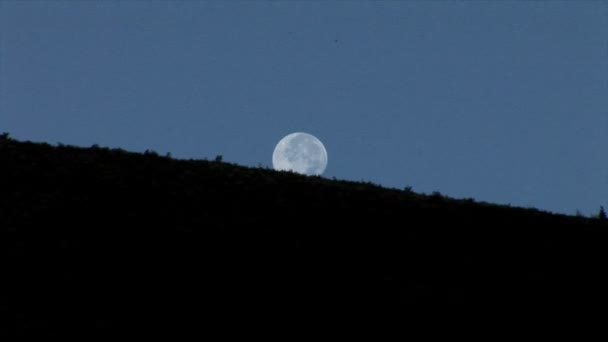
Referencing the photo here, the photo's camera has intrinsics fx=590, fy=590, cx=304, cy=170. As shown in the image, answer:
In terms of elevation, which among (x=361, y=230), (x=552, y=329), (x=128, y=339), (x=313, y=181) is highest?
(x=313, y=181)

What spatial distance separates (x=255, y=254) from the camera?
43.3 ft

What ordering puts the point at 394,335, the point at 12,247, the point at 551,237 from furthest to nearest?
1. the point at 551,237
2. the point at 12,247
3. the point at 394,335

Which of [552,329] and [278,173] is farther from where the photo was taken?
[278,173]

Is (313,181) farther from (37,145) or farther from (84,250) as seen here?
(37,145)

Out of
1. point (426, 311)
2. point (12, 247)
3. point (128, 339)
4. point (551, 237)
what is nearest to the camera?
point (128, 339)

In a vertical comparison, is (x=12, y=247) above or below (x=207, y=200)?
below

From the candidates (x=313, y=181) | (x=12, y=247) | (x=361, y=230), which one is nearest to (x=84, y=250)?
(x=12, y=247)

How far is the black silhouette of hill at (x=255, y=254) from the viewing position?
35.7 feet

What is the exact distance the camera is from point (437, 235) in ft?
49.7

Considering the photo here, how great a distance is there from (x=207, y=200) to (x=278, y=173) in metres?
Answer: 4.15

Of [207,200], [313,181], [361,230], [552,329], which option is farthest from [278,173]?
[552,329]

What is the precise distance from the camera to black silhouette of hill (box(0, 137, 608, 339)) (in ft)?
35.7

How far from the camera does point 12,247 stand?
12773 mm

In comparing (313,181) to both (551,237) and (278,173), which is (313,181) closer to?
(278,173)
